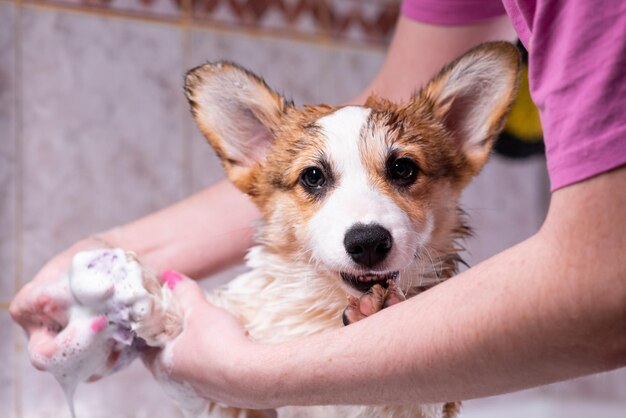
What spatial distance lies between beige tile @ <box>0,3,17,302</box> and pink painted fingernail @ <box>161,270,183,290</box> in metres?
0.69

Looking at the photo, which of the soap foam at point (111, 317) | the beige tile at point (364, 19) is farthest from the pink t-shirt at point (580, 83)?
the beige tile at point (364, 19)

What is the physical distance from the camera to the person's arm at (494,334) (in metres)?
0.55

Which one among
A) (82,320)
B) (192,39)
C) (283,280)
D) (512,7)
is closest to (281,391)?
(283,280)

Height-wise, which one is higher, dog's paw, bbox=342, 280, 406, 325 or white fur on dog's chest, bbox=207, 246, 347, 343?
dog's paw, bbox=342, 280, 406, 325

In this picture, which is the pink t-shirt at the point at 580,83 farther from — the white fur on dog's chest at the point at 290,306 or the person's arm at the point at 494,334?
the white fur on dog's chest at the point at 290,306

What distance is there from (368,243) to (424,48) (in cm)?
37

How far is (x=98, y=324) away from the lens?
853 millimetres

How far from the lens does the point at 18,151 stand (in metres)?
1.52

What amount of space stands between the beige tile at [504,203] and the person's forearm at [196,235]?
0.93 ft

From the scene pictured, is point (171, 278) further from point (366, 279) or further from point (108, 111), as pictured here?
point (108, 111)

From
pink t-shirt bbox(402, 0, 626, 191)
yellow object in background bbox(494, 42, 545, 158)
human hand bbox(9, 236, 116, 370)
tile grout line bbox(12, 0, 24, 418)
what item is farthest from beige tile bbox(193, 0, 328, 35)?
pink t-shirt bbox(402, 0, 626, 191)

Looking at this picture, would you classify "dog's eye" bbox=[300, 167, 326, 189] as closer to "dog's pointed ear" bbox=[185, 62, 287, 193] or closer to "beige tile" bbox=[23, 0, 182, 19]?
"dog's pointed ear" bbox=[185, 62, 287, 193]

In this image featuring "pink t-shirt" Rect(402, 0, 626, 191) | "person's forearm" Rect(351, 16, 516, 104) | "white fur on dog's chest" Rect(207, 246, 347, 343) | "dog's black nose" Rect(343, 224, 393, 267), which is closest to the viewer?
"pink t-shirt" Rect(402, 0, 626, 191)

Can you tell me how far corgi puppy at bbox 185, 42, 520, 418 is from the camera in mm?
738
